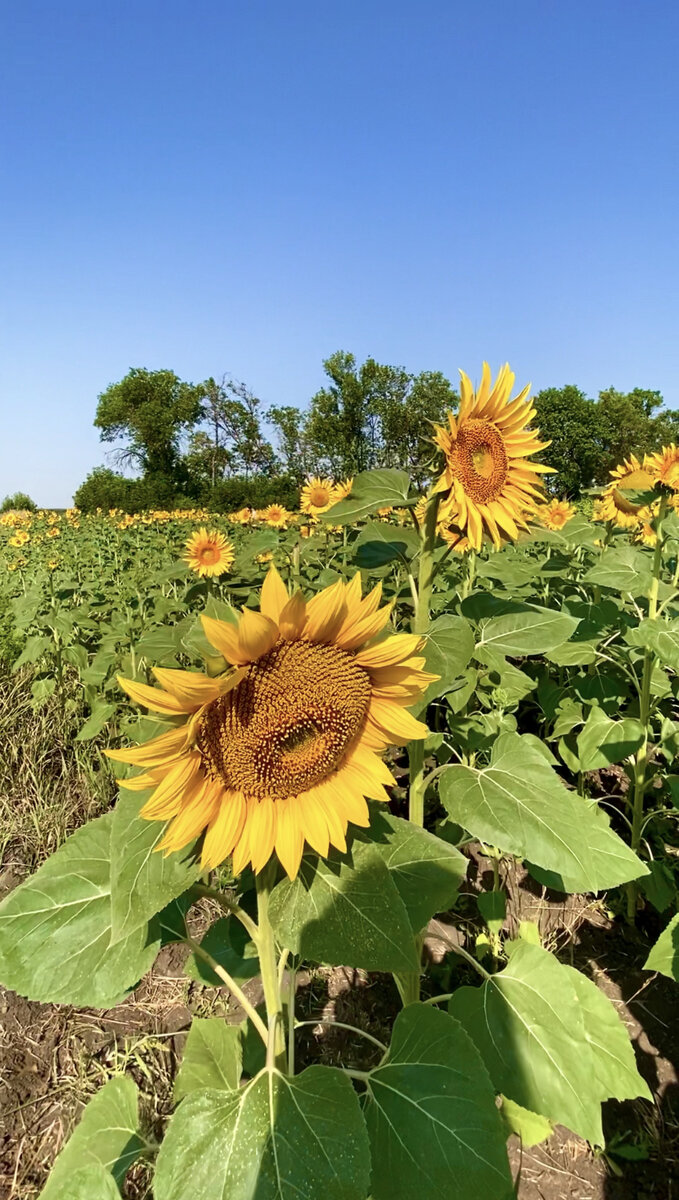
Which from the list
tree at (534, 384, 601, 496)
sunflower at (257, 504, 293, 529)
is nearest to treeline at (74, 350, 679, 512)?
tree at (534, 384, 601, 496)

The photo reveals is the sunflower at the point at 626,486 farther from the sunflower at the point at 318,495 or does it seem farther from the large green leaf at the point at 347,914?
the sunflower at the point at 318,495

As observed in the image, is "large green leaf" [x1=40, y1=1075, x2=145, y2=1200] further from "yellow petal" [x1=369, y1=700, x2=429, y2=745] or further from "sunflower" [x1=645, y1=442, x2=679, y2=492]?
"sunflower" [x1=645, y1=442, x2=679, y2=492]

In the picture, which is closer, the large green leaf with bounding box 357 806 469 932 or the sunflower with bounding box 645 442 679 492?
the large green leaf with bounding box 357 806 469 932

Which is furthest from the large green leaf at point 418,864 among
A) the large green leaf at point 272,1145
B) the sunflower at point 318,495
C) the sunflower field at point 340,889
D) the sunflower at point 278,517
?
the sunflower at point 278,517

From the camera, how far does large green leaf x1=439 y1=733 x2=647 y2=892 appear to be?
108cm

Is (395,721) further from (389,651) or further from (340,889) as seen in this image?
(340,889)

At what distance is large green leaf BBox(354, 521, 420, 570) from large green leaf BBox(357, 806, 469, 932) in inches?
21.9

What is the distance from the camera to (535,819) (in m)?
1.14

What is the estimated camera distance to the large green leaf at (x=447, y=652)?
112cm

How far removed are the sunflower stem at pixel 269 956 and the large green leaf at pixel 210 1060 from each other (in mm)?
130

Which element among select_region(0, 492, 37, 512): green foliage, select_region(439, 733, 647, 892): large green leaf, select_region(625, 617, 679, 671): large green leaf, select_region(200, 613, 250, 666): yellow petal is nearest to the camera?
select_region(200, 613, 250, 666): yellow petal

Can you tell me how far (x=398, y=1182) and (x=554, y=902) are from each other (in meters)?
1.84

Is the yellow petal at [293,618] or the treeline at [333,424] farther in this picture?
the treeline at [333,424]

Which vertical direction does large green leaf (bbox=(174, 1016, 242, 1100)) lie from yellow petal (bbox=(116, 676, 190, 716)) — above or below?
below
